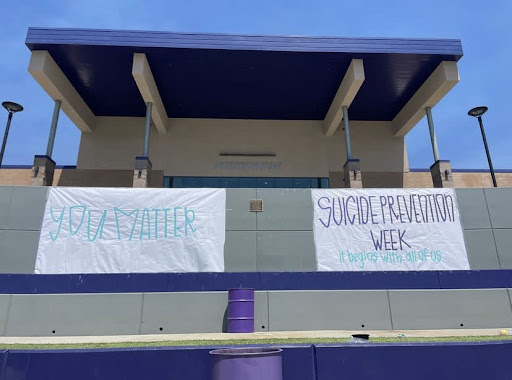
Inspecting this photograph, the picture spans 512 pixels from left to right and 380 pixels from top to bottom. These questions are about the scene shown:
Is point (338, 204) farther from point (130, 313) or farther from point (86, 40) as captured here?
point (86, 40)

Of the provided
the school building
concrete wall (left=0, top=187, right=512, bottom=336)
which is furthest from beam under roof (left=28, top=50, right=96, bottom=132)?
concrete wall (left=0, top=187, right=512, bottom=336)

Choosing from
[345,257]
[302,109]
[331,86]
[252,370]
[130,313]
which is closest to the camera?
[252,370]

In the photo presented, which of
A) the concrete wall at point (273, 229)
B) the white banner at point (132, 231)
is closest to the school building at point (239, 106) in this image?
the concrete wall at point (273, 229)

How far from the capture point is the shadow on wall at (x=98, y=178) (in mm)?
18219

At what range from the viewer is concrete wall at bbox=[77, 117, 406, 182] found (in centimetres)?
1886

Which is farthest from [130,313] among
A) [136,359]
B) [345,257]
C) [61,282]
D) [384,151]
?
[384,151]

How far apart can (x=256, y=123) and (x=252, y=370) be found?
17271 mm

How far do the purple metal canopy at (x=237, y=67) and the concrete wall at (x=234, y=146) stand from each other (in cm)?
94

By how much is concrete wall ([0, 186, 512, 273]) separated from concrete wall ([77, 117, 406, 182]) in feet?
19.2

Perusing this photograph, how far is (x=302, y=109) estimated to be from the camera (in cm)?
1912

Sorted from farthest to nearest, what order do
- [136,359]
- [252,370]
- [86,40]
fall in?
[86,40], [136,359], [252,370]

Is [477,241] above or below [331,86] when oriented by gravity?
below

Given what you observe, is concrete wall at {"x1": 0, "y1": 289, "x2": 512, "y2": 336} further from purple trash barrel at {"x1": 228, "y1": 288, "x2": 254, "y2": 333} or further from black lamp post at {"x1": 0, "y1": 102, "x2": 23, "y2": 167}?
black lamp post at {"x1": 0, "y1": 102, "x2": 23, "y2": 167}

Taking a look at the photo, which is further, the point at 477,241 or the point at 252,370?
the point at 477,241
